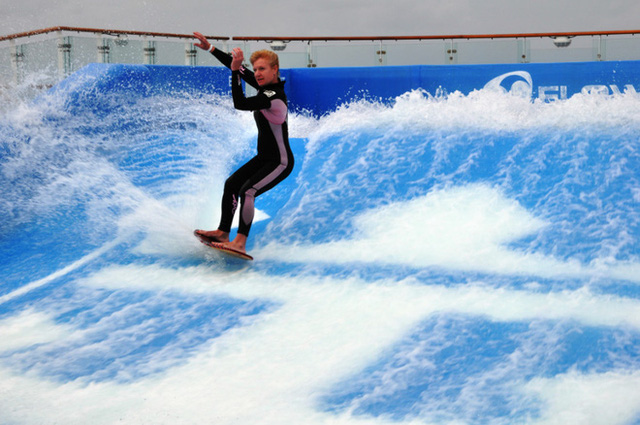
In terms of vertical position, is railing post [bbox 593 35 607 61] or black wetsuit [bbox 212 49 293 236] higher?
railing post [bbox 593 35 607 61]

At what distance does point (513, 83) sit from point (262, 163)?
4.95m

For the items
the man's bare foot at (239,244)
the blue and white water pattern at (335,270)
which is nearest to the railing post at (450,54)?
the blue and white water pattern at (335,270)

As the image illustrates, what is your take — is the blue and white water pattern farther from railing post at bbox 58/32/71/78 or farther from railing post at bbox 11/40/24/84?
railing post at bbox 11/40/24/84

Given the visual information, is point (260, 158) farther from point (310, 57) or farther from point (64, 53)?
point (310, 57)

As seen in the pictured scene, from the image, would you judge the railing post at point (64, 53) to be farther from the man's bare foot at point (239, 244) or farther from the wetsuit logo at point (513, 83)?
the wetsuit logo at point (513, 83)

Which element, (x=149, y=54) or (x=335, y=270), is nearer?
(x=335, y=270)

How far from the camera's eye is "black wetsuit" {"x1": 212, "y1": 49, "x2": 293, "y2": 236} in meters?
4.34

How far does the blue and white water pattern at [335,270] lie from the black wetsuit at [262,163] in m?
0.39

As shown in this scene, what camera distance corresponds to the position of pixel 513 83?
8.19m

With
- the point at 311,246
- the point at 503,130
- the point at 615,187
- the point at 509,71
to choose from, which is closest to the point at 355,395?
the point at 311,246

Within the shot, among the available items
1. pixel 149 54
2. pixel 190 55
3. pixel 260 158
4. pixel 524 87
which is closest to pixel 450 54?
pixel 524 87

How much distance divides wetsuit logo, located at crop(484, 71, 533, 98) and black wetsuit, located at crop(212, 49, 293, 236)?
4634 mm

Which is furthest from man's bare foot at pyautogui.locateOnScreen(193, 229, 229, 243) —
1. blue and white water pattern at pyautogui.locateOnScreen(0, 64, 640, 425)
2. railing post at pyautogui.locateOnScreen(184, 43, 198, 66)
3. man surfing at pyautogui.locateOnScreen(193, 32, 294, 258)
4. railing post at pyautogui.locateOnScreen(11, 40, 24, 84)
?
railing post at pyautogui.locateOnScreen(11, 40, 24, 84)

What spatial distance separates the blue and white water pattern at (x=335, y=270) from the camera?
2807 mm
